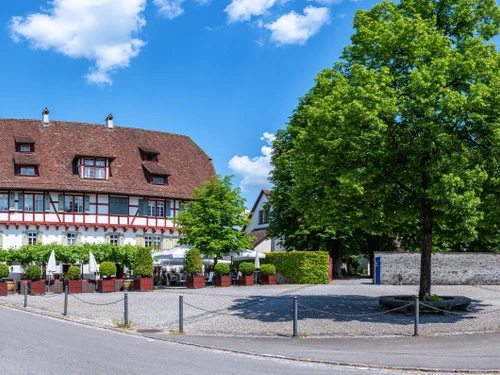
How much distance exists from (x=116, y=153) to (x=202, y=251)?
1871 cm

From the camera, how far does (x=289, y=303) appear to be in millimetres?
25016

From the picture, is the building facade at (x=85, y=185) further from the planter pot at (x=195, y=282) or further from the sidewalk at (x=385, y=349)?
the sidewalk at (x=385, y=349)

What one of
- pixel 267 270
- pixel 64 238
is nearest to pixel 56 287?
pixel 267 270

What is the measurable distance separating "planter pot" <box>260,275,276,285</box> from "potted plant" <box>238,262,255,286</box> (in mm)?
742

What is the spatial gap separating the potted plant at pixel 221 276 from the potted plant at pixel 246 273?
957mm

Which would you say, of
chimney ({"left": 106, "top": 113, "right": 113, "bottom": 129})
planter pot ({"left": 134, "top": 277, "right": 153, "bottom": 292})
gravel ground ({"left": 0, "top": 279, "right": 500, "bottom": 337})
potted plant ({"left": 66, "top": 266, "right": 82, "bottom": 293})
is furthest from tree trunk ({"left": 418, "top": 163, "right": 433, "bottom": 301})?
chimney ({"left": 106, "top": 113, "right": 113, "bottom": 129})

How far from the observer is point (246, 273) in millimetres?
39219

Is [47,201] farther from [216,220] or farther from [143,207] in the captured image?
[216,220]

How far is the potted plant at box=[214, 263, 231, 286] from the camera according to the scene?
38000mm

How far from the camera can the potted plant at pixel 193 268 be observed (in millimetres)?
37062

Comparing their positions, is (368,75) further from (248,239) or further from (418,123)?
(248,239)

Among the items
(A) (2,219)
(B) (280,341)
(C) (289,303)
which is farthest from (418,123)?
(A) (2,219)

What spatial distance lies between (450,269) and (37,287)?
2224 centimetres

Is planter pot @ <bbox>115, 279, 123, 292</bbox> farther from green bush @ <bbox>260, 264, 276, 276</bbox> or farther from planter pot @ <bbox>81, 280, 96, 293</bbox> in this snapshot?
green bush @ <bbox>260, 264, 276, 276</bbox>
